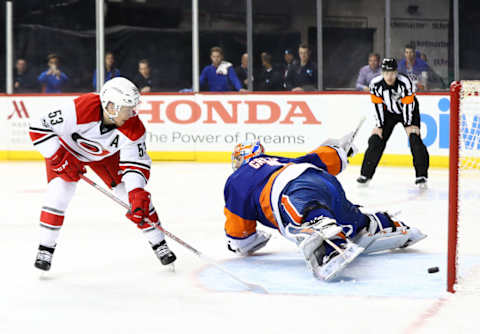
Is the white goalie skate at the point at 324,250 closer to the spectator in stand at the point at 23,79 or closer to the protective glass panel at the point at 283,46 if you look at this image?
the protective glass panel at the point at 283,46

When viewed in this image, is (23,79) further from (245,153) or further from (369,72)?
(245,153)

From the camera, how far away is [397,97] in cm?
720

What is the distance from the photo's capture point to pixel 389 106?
7281 millimetres

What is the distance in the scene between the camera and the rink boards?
8.89 m

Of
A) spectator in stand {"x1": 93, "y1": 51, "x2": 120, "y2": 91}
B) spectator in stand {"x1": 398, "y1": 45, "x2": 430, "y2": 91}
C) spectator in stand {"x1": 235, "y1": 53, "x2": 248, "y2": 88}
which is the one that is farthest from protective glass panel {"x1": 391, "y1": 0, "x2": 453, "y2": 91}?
spectator in stand {"x1": 93, "y1": 51, "x2": 120, "y2": 91}

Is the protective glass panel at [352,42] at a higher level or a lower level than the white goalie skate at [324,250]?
higher

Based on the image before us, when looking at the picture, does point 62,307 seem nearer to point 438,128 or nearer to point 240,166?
point 240,166

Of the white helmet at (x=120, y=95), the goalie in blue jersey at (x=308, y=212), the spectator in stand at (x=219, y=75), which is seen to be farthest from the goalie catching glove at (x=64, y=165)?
the spectator in stand at (x=219, y=75)

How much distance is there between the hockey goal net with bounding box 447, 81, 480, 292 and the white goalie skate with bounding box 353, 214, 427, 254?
260mm

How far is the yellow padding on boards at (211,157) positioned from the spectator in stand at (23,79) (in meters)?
0.89

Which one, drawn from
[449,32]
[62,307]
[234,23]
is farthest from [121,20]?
[62,307]

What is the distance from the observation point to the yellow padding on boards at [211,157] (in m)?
8.83

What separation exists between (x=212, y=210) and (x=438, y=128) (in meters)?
3.72

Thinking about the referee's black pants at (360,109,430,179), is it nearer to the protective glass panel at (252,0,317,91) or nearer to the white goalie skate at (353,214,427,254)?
the protective glass panel at (252,0,317,91)
